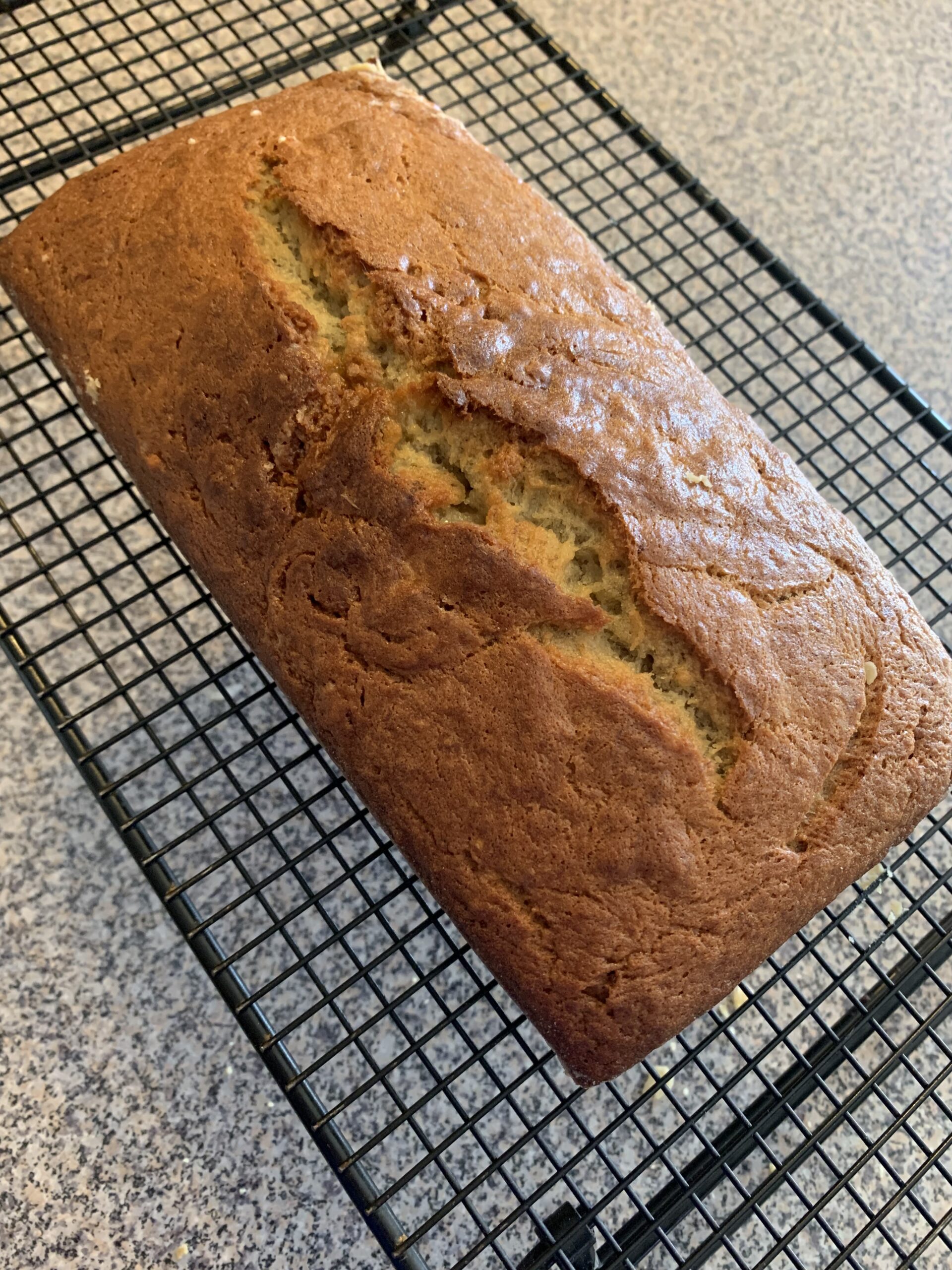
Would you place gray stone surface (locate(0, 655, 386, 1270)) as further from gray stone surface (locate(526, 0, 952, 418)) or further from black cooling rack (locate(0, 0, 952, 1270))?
gray stone surface (locate(526, 0, 952, 418))

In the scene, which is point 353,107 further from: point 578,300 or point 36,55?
point 36,55

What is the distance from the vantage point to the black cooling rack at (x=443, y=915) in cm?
85

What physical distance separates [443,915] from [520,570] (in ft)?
1.59

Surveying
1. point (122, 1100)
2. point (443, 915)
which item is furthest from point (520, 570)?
point (122, 1100)

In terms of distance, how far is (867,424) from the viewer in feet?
5.06

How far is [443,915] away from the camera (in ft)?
3.57

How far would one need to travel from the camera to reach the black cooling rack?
85cm

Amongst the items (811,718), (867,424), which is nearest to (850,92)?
(867,424)

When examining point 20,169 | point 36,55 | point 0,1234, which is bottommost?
point 0,1234

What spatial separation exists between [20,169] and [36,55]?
0.53 meters

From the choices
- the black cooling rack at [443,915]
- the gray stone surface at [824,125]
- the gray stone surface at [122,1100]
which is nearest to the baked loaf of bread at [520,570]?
the black cooling rack at [443,915]

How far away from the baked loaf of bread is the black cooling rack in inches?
5.0

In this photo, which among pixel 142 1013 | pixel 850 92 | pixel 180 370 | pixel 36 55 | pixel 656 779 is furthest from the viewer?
pixel 850 92

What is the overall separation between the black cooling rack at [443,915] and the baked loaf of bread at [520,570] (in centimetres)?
13
